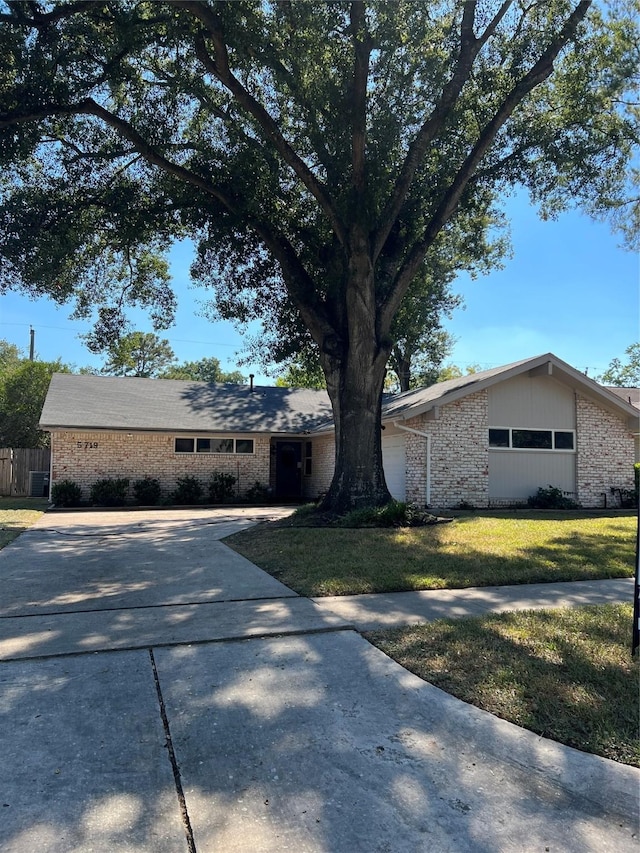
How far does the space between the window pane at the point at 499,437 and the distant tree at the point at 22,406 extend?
2127 centimetres

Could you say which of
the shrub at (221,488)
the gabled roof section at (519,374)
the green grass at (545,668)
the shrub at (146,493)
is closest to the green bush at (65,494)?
the shrub at (146,493)

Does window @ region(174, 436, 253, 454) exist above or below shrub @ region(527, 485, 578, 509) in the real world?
above

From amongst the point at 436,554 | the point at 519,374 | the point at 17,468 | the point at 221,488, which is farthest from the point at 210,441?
the point at 436,554

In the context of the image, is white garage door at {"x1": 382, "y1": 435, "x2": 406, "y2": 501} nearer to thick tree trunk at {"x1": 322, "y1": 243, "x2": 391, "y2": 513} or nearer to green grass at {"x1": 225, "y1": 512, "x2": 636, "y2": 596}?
thick tree trunk at {"x1": 322, "y1": 243, "x2": 391, "y2": 513}

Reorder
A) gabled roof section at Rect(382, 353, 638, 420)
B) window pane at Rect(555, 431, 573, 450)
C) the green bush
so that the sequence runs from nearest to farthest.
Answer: gabled roof section at Rect(382, 353, 638, 420)
window pane at Rect(555, 431, 573, 450)
the green bush

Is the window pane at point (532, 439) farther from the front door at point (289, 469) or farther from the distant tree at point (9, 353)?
the distant tree at point (9, 353)

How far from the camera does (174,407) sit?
2138 centimetres

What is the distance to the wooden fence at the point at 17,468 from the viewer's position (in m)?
22.0

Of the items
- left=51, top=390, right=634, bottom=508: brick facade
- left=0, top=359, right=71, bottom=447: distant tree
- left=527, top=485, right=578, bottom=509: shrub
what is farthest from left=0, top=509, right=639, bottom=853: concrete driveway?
left=0, top=359, right=71, bottom=447: distant tree

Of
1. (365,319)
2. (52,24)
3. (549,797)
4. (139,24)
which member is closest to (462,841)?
(549,797)

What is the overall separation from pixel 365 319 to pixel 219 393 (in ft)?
43.2

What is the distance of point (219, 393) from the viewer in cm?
2411

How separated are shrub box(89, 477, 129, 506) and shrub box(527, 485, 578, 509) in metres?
12.6

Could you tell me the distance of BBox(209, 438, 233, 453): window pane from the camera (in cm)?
2062
